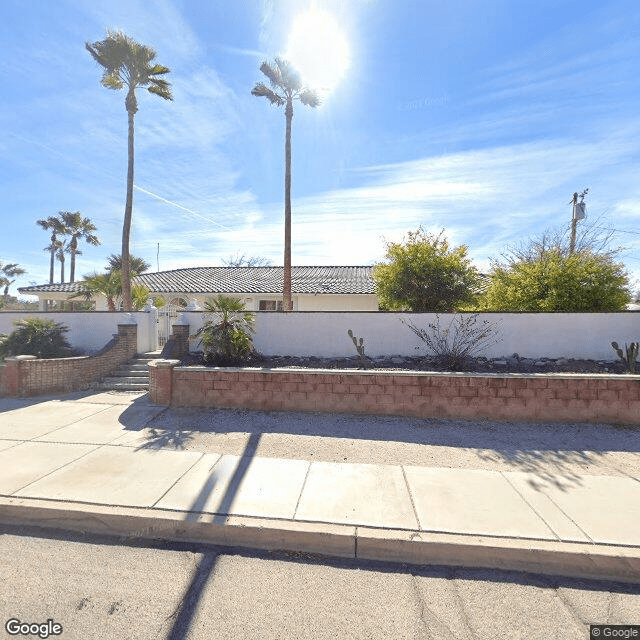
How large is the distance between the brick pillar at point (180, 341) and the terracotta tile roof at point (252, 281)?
8.74 m

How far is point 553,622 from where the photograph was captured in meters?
2.35

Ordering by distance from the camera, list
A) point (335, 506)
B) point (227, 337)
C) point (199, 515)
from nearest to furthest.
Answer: point (199, 515) → point (335, 506) → point (227, 337)

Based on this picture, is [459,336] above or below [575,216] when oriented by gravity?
below

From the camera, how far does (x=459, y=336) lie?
8.45m

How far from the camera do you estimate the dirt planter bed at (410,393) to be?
6.13 metres

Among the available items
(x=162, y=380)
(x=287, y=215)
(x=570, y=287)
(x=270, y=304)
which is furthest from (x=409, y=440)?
(x=270, y=304)

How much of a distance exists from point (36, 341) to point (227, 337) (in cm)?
536

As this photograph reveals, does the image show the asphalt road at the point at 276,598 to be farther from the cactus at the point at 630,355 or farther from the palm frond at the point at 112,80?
the palm frond at the point at 112,80

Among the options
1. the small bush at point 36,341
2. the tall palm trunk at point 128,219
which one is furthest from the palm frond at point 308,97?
the small bush at point 36,341

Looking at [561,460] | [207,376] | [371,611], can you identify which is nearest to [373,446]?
[561,460]

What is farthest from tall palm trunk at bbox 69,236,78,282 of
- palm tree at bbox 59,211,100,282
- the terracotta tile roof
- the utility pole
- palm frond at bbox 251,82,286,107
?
the utility pole

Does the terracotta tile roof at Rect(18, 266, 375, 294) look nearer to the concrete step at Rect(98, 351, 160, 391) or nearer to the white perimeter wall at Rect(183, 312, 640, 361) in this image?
the white perimeter wall at Rect(183, 312, 640, 361)

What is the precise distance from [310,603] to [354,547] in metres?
0.67

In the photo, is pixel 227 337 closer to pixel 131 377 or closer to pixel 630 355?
pixel 131 377
